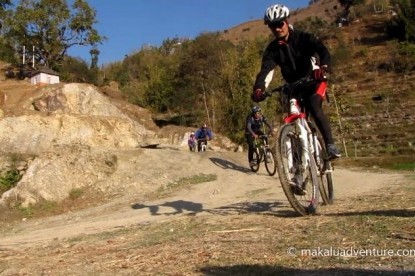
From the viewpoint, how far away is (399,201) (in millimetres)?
6062

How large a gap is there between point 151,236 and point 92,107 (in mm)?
23660

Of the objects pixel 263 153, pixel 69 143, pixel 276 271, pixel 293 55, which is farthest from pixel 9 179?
pixel 276 271

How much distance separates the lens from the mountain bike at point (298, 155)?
18.8ft

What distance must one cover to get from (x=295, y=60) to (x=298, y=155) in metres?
1.24

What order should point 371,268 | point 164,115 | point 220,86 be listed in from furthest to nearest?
point 164,115, point 220,86, point 371,268

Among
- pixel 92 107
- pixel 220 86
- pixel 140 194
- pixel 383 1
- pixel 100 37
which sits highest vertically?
pixel 383 1

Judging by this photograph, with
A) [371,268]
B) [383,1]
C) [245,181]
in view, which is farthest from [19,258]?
[383,1]

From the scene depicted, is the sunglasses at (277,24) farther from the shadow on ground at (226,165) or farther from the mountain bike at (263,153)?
the shadow on ground at (226,165)

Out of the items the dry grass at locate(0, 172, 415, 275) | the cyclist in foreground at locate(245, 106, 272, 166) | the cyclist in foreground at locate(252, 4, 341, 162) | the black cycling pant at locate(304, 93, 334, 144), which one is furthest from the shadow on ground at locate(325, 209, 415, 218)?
the cyclist in foreground at locate(245, 106, 272, 166)

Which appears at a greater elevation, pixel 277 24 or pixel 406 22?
pixel 406 22

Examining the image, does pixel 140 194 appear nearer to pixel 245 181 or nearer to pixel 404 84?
pixel 245 181

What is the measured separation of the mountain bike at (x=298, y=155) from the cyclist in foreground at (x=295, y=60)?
15cm

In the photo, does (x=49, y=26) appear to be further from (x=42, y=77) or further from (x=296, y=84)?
(x=296, y=84)

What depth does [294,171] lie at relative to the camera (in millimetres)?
5855
